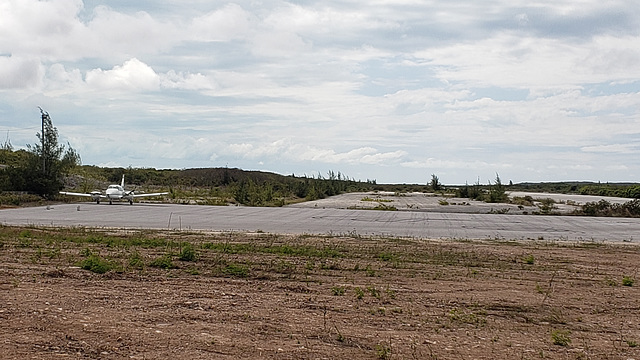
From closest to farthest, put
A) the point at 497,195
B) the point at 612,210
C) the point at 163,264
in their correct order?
the point at 163,264 → the point at 612,210 → the point at 497,195

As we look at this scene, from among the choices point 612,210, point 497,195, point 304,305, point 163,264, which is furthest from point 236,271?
point 497,195

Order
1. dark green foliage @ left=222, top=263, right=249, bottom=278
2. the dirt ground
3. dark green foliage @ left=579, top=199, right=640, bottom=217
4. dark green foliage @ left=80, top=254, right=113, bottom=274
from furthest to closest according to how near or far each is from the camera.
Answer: dark green foliage @ left=579, top=199, right=640, bottom=217
dark green foliage @ left=222, top=263, right=249, bottom=278
dark green foliage @ left=80, top=254, right=113, bottom=274
the dirt ground

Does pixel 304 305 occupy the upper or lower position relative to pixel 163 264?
lower

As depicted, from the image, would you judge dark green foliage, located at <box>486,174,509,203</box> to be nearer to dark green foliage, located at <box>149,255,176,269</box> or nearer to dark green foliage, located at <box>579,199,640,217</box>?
dark green foliage, located at <box>579,199,640,217</box>

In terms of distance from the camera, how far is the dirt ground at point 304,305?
6484 mm

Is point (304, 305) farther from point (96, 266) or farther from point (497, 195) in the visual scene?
point (497, 195)

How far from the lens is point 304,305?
28.3 ft

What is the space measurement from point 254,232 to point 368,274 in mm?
11259

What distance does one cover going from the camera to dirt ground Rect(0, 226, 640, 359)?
21.3 feet

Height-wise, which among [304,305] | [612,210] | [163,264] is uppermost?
[612,210]

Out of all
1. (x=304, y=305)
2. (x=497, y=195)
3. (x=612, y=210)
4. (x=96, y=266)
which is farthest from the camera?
(x=497, y=195)

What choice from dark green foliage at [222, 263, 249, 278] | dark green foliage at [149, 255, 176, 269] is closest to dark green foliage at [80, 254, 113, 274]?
dark green foliage at [149, 255, 176, 269]

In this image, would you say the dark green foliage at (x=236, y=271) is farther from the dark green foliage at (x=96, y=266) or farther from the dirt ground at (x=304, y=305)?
the dark green foliage at (x=96, y=266)

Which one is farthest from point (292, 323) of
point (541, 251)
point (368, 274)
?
point (541, 251)
